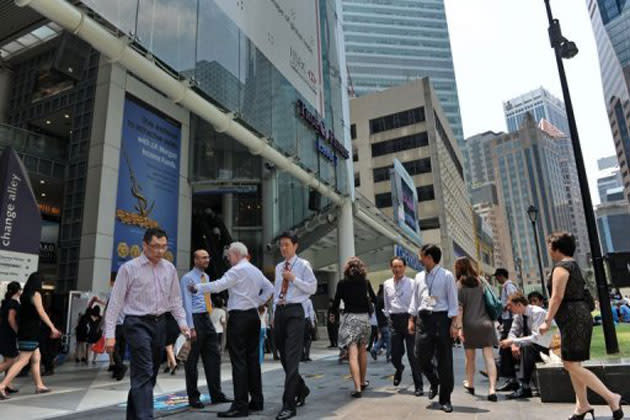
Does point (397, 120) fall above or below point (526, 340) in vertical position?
above

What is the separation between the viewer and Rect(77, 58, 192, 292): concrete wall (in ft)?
47.4

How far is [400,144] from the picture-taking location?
56.1 metres

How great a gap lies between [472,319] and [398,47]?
391ft

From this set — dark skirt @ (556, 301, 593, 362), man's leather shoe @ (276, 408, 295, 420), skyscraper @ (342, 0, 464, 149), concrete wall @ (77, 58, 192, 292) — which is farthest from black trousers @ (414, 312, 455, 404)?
skyscraper @ (342, 0, 464, 149)

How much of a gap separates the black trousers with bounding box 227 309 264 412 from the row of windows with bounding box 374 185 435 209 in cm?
5069

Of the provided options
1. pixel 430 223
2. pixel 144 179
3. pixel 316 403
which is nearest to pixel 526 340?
pixel 316 403

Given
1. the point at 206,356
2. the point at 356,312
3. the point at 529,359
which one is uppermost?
the point at 356,312

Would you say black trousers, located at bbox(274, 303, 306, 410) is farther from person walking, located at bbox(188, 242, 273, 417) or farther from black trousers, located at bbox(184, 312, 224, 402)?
black trousers, located at bbox(184, 312, 224, 402)

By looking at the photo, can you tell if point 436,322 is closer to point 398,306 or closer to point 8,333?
point 398,306

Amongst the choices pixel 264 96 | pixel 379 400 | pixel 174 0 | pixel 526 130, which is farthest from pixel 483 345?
pixel 526 130

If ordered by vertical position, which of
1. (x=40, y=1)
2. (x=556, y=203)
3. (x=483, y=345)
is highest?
(x=556, y=203)

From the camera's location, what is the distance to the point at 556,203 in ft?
500

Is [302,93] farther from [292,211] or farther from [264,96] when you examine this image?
[292,211]

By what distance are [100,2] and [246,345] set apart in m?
9.26
